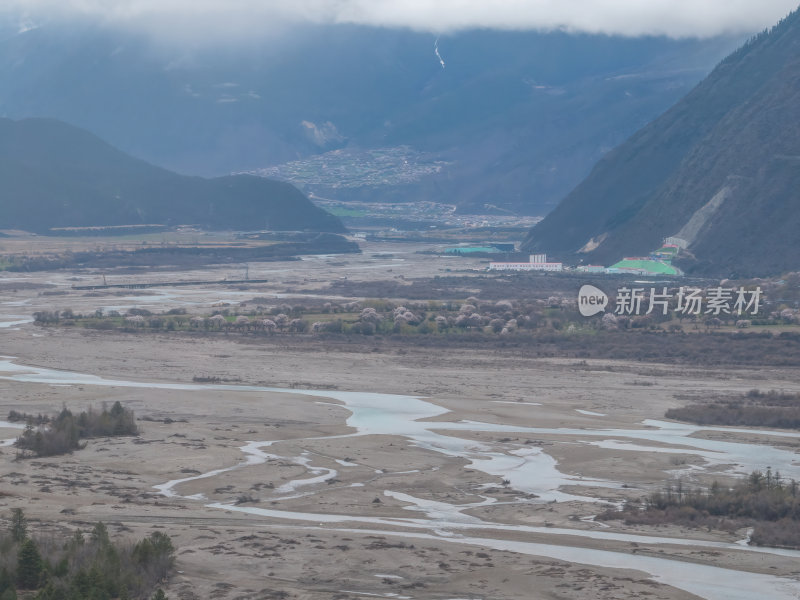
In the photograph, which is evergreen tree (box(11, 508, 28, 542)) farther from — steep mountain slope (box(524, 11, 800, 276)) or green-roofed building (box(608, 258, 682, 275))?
green-roofed building (box(608, 258, 682, 275))

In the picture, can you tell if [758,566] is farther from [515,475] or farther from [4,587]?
[4,587]

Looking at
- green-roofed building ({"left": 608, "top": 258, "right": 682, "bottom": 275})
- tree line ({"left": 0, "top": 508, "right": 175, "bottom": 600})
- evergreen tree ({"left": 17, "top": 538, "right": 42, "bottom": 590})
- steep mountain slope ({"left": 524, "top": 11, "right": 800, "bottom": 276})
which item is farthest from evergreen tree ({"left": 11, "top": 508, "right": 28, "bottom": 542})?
green-roofed building ({"left": 608, "top": 258, "right": 682, "bottom": 275})

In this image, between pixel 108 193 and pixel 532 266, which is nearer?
pixel 532 266

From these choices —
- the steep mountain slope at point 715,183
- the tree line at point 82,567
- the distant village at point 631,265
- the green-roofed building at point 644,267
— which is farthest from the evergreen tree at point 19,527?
the green-roofed building at point 644,267

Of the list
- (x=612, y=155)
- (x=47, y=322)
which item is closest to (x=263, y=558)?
(x=47, y=322)

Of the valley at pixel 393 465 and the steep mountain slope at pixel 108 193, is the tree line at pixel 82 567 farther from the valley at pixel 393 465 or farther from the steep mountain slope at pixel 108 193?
the steep mountain slope at pixel 108 193

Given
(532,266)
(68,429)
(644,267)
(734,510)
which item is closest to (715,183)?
(644,267)

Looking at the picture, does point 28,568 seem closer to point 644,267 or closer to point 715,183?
point 644,267
